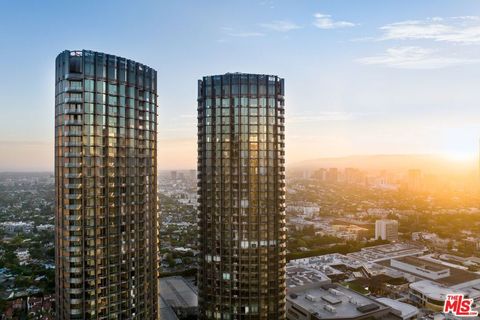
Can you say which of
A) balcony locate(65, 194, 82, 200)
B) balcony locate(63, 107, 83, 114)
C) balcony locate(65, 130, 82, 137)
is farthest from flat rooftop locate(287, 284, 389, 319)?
balcony locate(63, 107, 83, 114)

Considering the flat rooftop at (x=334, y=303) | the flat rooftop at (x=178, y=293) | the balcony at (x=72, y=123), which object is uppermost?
the balcony at (x=72, y=123)

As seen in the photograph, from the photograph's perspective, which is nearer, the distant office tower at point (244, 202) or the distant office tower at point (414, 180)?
the distant office tower at point (244, 202)

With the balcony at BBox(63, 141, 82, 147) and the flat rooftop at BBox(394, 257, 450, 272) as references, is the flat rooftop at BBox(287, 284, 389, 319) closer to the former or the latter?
the flat rooftop at BBox(394, 257, 450, 272)

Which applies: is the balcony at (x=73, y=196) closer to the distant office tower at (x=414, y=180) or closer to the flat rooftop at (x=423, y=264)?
the flat rooftop at (x=423, y=264)

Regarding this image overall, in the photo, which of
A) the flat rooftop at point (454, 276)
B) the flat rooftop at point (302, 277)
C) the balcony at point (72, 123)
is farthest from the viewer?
the flat rooftop at point (454, 276)

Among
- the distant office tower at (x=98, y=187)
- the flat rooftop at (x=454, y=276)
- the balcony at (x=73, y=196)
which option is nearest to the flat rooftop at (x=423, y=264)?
the flat rooftop at (x=454, y=276)

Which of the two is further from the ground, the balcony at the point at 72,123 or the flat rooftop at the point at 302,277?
the balcony at the point at 72,123

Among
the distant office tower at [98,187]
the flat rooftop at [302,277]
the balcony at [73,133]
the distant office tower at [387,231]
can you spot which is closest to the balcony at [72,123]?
the distant office tower at [98,187]

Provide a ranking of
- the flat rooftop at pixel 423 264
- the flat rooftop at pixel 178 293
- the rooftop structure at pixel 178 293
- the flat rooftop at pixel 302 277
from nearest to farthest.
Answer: the rooftop structure at pixel 178 293
the flat rooftop at pixel 178 293
the flat rooftop at pixel 302 277
the flat rooftop at pixel 423 264
